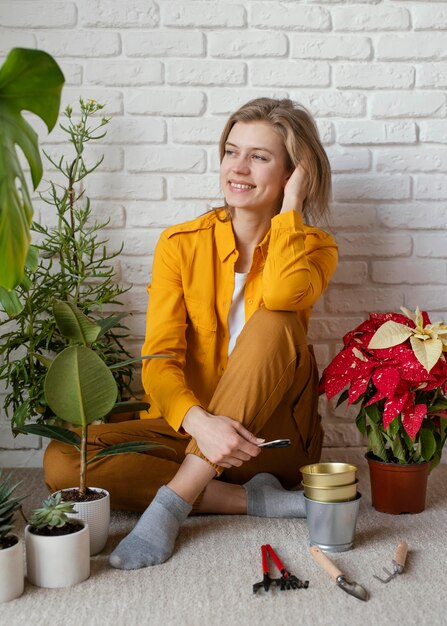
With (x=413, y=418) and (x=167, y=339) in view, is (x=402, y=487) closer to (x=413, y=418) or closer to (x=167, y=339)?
(x=413, y=418)

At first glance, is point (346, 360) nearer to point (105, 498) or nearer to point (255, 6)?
point (105, 498)

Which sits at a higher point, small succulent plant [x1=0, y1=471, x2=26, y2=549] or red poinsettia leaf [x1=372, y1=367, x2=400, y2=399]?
red poinsettia leaf [x1=372, y1=367, x2=400, y2=399]

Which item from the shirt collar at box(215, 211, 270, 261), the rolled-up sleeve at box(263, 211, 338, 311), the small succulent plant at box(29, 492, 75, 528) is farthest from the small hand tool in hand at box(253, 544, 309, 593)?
the shirt collar at box(215, 211, 270, 261)

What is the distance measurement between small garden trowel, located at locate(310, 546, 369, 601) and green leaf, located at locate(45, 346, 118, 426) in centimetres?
54

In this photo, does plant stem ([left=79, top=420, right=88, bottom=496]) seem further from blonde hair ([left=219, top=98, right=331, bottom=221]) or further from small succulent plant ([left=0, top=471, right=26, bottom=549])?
blonde hair ([left=219, top=98, right=331, bottom=221])

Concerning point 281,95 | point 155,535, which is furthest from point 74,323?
point 281,95

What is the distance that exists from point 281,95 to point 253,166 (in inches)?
16.5

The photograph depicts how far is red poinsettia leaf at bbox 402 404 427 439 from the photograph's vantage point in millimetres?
1890

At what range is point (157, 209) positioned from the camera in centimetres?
236

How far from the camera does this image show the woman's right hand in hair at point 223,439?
1690 millimetres

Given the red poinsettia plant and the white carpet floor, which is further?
the red poinsettia plant

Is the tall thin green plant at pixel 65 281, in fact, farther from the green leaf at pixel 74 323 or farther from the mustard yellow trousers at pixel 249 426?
the green leaf at pixel 74 323

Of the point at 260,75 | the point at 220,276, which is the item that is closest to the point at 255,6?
the point at 260,75

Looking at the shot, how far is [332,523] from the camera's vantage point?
1.67 metres
